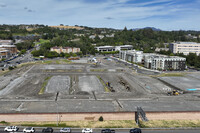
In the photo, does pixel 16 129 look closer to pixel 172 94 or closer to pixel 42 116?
pixel 42 116

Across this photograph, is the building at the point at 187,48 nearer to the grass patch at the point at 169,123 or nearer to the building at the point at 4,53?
the grass patch at the point at 169,123

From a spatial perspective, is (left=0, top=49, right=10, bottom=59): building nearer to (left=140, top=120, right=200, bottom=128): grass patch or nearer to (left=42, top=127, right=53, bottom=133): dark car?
(left=42, top=127, right=53, bottom=133): dark car

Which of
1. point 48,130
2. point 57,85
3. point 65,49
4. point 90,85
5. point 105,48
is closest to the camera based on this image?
point 48,130

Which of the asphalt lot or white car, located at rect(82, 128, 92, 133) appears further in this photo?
the asphalt lot

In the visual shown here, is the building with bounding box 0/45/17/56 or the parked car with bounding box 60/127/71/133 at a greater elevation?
the building with bounding box 0/45/17/56

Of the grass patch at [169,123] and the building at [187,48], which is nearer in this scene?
the grass patch at [169,123]

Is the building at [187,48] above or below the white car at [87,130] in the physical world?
above

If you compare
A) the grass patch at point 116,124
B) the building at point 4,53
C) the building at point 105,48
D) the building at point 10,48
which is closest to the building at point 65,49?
the building at point 105,48

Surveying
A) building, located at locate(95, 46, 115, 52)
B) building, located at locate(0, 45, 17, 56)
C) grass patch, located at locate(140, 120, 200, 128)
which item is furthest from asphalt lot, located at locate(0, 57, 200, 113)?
building, located at locate(95, 46, 115, 52)

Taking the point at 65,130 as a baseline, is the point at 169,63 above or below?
above

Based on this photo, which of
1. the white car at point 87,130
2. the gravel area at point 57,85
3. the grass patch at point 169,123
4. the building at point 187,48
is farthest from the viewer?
the building at point 187,48

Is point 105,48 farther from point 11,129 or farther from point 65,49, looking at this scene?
point 11,129

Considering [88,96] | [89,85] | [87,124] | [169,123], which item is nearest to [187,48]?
[89,85]
